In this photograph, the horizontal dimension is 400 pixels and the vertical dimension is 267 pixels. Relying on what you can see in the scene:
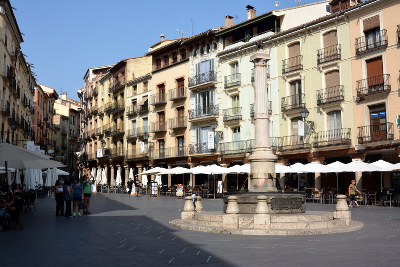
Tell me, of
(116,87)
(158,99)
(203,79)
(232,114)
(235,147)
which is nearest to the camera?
(235,147)

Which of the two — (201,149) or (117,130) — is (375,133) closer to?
(201,149)

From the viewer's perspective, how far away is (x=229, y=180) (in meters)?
42.6

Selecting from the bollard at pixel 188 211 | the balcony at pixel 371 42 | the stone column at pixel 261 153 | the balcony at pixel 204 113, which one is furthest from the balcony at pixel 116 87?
the bollard at pixel 188 211

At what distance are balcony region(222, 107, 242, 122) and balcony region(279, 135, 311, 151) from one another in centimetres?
539

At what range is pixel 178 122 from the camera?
4728 cm

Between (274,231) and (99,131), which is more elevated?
(99,131)

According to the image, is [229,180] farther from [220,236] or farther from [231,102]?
[220,236]

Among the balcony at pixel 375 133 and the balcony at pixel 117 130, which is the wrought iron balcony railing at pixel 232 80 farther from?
the balcony at pixel 117 130

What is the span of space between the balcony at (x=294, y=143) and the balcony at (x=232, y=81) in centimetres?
729

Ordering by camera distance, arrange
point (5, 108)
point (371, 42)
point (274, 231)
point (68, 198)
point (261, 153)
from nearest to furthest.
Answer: point (274, 231)
point (261, 153)
point (68, 198)
point (371, 42)
point (5, 108)

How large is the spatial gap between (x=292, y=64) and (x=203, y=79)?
10.5m

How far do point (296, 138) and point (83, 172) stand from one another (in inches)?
1982

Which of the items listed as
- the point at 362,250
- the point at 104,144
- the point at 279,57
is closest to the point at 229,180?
the point at 279,57

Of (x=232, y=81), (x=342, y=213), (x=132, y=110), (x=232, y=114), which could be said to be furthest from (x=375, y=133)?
(x=132, y=110)
